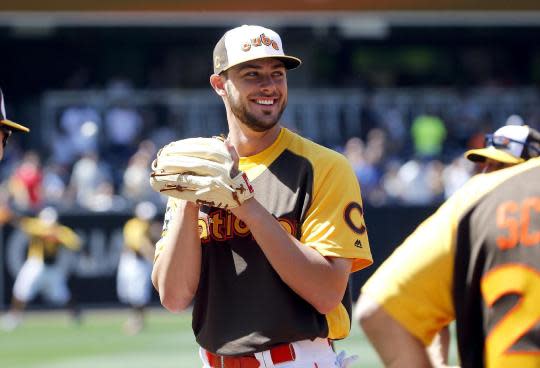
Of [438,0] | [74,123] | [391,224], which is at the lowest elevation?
[391,224]

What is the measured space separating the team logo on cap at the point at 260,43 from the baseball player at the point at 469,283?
5.64 feet

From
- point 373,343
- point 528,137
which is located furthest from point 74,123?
point 373,343

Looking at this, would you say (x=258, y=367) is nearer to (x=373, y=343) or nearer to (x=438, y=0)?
(x=373, y=343)

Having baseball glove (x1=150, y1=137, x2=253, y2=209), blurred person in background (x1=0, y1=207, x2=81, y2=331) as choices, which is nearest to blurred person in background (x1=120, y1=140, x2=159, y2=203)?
blurred person in background (x1=0, y1=207, x2=81, y2=331)

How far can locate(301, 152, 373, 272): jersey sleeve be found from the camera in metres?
4.33

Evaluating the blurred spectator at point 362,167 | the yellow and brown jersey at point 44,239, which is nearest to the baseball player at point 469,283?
the yellow and brown jersey at point 44,239

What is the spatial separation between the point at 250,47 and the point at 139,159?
649 inches

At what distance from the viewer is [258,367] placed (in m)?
4.34

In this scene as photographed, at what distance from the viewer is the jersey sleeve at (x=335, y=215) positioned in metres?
4.33

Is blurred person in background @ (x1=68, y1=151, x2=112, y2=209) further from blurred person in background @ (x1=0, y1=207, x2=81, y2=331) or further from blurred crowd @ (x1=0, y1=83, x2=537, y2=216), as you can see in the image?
blurred person in background @ (x1=0, y1=207, x2=81, y2=331)

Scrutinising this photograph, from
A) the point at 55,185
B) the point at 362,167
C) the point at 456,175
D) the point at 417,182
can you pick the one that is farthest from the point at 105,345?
Result: the point at 456,175

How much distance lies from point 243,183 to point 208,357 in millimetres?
753

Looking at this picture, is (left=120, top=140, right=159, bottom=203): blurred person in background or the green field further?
(left=120, top=140, right=159, bottom=203): blurred person in background

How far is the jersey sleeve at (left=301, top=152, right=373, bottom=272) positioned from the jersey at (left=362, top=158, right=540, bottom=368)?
139 centimetres
